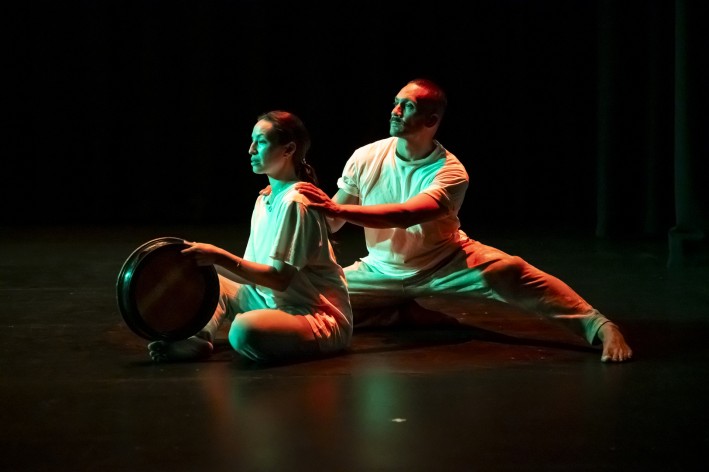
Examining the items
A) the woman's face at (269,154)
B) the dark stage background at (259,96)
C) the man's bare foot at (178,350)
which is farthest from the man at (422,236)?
the dark stage background at (259,96)

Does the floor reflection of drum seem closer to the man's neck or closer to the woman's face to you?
the woman's face

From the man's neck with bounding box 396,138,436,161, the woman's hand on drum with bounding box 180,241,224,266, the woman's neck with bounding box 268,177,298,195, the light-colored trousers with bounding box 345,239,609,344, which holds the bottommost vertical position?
the light-colored trousers with bounding box 345,239,609,344

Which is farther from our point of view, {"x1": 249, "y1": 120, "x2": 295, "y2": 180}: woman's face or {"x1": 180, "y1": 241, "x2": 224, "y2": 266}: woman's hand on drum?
{"x1": 249, "y1": 120, "x2": 295, "y2": 180}: woman's face

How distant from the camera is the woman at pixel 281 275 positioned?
367cm

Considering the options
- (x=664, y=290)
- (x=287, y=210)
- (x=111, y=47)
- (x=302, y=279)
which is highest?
(x=111, y=47)

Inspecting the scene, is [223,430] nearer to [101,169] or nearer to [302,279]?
[302,279]

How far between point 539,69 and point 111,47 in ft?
11.4

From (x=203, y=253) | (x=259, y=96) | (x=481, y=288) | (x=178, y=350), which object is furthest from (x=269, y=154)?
(x=259, y=96)

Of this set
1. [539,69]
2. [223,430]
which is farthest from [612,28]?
[223,430]

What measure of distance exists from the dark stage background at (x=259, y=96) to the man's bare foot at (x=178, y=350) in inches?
201

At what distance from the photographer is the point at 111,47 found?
892cm

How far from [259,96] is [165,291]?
5.49 metres

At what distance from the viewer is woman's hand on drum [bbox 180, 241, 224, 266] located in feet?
12.0

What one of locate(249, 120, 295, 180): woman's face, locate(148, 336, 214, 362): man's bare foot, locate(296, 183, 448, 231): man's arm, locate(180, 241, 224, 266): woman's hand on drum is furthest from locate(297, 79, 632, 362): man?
locate(148, 336, 214, 362): man's bare foot
